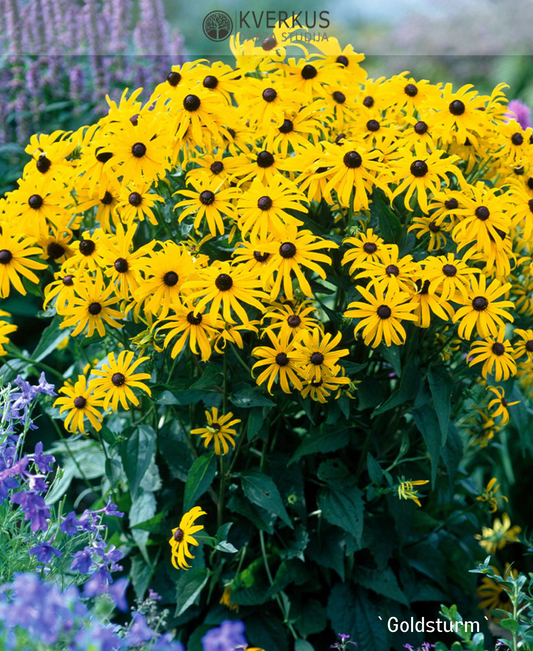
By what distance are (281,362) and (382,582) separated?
2.50 feet

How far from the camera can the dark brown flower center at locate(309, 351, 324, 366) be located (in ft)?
A: 4.34

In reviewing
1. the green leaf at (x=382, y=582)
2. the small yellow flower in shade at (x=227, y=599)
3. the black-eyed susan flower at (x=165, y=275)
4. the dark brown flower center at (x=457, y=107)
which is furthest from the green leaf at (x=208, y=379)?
the dark brown flower center at (x=457, y=107)

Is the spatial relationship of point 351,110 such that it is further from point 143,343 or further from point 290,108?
point 143,343

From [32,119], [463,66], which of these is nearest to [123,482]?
[32,119]

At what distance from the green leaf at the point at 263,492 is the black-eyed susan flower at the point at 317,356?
0.30m

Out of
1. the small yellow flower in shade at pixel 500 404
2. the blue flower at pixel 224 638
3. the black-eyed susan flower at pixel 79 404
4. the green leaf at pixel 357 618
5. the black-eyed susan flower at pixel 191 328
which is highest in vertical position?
the black-eyed susan flower at pixel 191 328

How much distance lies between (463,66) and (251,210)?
395 inches

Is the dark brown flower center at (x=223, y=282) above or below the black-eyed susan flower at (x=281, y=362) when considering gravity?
above

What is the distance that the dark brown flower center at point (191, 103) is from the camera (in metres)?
1.41

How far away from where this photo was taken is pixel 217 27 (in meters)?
1.82

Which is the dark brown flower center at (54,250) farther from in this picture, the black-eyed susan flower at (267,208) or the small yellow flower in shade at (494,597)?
the small yellow flower in shade at (494,597)

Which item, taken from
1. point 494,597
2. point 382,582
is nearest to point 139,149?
point 382,582

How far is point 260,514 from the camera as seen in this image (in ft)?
5.30

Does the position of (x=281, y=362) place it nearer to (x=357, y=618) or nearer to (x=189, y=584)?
(x=189, y=584)
